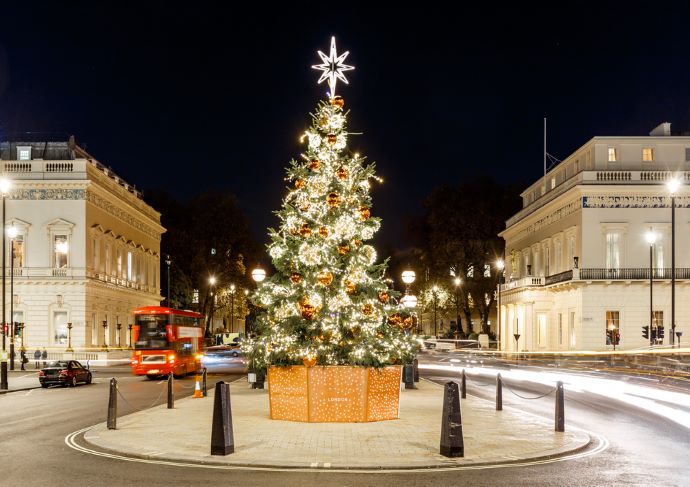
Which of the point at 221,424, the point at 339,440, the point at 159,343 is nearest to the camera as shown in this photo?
the point at 221,424

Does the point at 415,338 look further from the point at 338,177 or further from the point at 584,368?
the point at 584,368

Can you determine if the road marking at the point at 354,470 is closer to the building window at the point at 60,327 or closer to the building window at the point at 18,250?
the building window at the point at 60,327

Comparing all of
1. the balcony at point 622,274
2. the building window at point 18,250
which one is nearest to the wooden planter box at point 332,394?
the balcony at point 622,274

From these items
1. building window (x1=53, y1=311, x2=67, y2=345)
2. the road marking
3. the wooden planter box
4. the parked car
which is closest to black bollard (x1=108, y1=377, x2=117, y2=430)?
the road marking

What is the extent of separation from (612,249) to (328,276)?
4615 centimetres

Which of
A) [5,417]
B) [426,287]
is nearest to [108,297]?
[426,287]

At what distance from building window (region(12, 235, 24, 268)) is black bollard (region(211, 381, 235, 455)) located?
55330 millimetres

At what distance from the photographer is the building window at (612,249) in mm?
61344

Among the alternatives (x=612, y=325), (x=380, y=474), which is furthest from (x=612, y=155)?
(x=380, y=474)

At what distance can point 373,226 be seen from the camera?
20.4 metres

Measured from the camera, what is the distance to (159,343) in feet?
146

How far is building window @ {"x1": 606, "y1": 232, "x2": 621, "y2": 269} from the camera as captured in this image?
61344mm

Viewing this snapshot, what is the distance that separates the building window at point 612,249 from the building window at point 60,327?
130ft

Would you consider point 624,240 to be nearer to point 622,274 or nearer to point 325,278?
point 622,274
